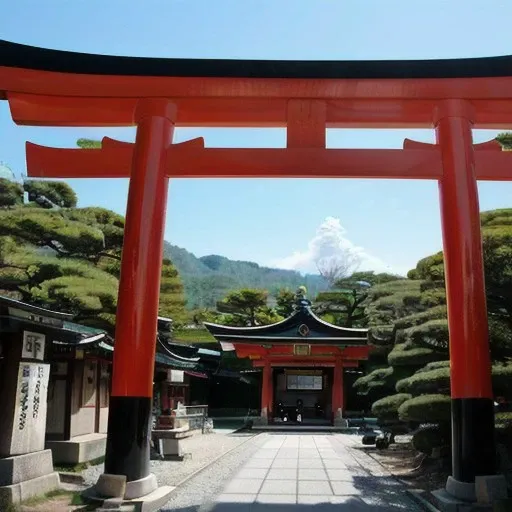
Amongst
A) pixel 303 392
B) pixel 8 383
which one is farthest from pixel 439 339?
pixel 303 392

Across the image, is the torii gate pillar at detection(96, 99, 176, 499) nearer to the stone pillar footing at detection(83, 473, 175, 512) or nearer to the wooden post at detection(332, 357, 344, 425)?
the stone pillar footing at detection(83, 473, 175, 512)

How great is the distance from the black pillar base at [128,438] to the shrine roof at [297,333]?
1735 centimetres

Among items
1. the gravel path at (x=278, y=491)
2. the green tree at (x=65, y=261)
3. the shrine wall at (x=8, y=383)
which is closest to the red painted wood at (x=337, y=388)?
the green tree at (x=65, y=261)

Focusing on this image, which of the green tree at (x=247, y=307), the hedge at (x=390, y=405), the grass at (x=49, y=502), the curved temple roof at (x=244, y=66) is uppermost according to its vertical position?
the green tree at (x=247, y=307)

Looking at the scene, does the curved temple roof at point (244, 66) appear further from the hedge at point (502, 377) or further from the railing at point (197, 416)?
the railing at point (197, 416)

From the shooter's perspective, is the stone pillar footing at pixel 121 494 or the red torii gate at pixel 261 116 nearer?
the stone pillar footing at pixel 121 494

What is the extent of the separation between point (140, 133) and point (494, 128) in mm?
5376

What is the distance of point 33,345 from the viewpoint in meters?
7.37

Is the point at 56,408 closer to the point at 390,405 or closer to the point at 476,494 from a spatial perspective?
the point at 390,405

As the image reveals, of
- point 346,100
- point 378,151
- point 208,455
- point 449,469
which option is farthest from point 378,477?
point 346,100

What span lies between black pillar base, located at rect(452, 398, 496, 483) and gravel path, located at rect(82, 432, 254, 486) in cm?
450

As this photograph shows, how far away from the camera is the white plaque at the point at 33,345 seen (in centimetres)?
714

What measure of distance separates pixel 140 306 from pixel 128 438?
161cm

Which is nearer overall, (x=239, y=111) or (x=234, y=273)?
(x=239, y=111)
